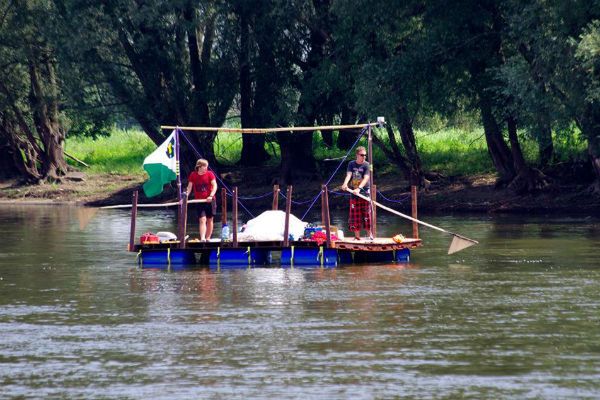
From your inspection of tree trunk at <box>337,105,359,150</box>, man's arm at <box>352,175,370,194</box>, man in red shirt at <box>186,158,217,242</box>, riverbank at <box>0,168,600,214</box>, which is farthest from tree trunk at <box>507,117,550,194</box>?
man in red shirt at <box>186,158,217,242</box>

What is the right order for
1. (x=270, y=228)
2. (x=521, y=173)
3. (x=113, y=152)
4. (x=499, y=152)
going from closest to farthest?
(x=270, y=228) < (x=521, y=173) < (x=499, y=152) < (x=113, y=152)

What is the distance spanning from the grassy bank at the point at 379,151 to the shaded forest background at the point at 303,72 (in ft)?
2.18

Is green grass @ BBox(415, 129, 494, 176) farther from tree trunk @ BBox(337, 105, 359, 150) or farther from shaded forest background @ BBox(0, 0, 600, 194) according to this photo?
tree trunk @ BBox(337, 105, 359, 150)

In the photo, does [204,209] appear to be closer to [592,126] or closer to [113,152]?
[592,126]

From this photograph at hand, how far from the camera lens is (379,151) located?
49625 mm

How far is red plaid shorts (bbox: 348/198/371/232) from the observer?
80.5 ft

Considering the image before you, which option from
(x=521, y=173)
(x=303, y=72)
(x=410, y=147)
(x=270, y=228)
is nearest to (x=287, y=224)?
(x=270, y=228)

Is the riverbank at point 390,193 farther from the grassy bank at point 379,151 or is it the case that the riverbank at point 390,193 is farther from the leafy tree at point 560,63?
the leafy tree at point 560,63

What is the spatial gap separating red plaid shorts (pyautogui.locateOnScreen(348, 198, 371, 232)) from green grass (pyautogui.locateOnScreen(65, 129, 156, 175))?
3156 cm

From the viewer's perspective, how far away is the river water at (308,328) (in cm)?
1300

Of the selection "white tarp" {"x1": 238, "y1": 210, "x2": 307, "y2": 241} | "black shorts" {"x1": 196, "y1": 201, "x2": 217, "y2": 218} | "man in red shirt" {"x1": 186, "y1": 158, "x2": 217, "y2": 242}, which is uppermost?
"man in red shirt" {"x1": 186, "y1": 158, "x2": 217, "y2": 242}

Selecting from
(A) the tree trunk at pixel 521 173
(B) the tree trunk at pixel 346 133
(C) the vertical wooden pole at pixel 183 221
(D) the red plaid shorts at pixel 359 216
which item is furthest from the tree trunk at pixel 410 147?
(C) the vertical wooden pole at pixel 183 221

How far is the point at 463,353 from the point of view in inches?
569

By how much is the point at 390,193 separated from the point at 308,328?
2748 cm
